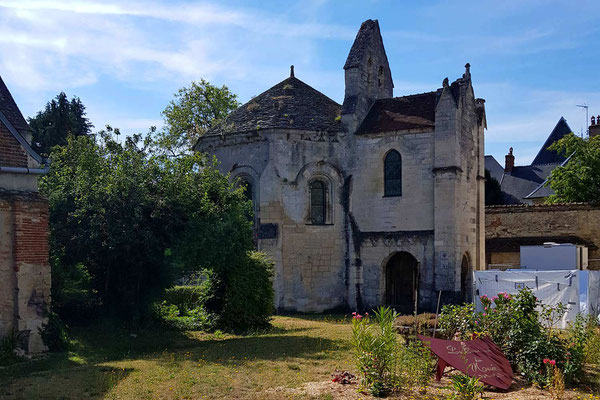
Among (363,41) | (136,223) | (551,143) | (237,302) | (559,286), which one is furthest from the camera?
(551,143)

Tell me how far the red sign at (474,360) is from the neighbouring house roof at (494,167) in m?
45.4

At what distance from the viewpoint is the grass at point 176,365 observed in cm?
990

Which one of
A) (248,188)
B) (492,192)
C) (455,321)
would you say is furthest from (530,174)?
(455,321)

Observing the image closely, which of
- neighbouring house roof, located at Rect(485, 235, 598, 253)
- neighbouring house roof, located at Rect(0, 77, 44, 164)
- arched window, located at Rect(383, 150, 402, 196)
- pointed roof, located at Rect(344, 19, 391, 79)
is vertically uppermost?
pointed roof, located at Rect(344, 19, 391, 79)

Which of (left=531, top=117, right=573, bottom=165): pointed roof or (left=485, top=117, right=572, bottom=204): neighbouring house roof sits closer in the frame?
(left=485, top=117, right=572, bottom=204): neighbouring house roof

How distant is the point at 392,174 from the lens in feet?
76.3

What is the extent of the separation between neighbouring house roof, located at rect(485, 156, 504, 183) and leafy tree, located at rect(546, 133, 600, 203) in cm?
1543

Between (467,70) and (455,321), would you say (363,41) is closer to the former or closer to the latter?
(467,70)

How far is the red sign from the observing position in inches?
380

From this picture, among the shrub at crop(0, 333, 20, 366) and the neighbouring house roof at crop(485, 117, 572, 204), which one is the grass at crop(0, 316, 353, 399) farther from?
the neighbouring house roof at crop(485, 117, 572, 204)

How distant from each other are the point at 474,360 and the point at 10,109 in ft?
46.7

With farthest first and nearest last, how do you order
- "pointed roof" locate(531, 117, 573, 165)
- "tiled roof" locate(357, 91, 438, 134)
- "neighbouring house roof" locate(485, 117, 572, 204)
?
1. "pointed roof" locate(531, 117, 573, 165)
2. "neighbouring house roof" locate(485, 117, 572, 204)
3. "tiled roof" locate(357, 91, 438, 134)

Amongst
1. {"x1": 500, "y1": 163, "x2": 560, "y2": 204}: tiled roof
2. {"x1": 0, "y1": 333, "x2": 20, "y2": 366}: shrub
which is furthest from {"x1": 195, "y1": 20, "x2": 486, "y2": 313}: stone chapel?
{"x1": 500, "y1": 163, "x2": 560, "y2": 204}: tiled roof

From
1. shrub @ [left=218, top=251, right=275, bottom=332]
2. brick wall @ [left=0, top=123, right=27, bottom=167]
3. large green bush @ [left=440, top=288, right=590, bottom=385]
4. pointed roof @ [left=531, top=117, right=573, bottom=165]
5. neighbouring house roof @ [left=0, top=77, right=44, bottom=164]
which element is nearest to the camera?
large green bush @ [left=440, top=288, right=590, bottom=385]
